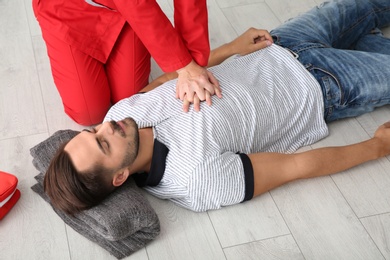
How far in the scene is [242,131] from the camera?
188 cm

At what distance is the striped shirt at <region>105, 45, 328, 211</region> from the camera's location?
1.78 meters

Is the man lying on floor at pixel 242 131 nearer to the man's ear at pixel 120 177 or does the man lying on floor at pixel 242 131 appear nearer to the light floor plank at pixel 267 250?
the man's ear at pixel 120 177

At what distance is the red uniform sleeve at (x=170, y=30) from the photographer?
182 cm

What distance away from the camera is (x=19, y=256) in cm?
175

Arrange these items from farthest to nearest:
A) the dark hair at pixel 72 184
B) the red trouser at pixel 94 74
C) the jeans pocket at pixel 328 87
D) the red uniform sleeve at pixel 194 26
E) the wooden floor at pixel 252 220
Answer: the red trouser at pixel 94 74 < the jeans pocket at pixel 328 87 < the red uniform sleeve at pixel 194 26 < the wooden floor at pixel 252 220 < the dark hair at pixel 72 184

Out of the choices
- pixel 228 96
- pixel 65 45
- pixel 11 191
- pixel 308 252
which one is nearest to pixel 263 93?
pixel 228 96

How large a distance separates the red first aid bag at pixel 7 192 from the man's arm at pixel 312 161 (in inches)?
28.9

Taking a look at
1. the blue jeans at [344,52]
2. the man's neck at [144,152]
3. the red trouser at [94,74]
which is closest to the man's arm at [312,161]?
the blue jeans at [344,52]

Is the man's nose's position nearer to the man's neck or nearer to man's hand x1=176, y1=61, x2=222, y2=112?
the man's neck

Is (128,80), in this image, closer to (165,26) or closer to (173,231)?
(165,26)

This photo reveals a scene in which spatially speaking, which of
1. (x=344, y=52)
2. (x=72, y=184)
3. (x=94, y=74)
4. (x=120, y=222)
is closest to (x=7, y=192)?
(x=72, y=184)

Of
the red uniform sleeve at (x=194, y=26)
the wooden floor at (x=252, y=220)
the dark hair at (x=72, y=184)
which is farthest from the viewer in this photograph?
the red uniform sleeve at (x=194, y=26)

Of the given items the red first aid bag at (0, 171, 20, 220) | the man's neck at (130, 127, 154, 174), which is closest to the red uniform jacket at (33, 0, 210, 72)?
the man's neck at (130, 127, 154, 174)

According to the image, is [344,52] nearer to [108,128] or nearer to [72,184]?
[108,128]
